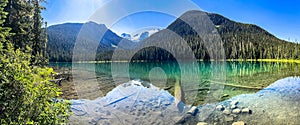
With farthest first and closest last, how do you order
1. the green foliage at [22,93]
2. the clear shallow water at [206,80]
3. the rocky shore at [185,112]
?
the clear shallow water at [206,80] → the rocky shore at [185,112] → the green foliage at [22,93]

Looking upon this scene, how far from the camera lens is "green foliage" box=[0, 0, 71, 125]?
14.8 feet

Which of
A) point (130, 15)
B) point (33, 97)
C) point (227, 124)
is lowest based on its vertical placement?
point (227, 124)

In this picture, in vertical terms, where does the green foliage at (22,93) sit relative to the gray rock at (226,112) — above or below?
above

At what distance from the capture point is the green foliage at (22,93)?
14.8 ft

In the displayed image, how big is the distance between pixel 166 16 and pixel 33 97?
1281 centimetres

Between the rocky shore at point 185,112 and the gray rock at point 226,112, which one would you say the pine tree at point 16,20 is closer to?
the rocky shore at point 185,112

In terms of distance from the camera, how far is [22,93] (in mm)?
4660

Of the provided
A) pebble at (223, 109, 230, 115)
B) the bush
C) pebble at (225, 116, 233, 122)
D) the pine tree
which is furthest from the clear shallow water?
the bush

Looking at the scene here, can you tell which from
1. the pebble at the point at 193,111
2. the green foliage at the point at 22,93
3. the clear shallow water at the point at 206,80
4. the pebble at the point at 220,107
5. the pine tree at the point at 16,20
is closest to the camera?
the green foliage at the point at 22,93

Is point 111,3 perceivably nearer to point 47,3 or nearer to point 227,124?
point 227,124

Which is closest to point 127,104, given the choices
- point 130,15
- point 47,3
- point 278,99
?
point 130,15

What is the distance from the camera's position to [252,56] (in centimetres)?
12175

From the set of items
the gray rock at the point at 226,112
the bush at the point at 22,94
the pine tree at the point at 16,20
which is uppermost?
the pine tree at the point at 16,20

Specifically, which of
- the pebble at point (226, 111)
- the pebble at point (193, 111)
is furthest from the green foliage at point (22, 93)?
the pebble at point (226, 111)
